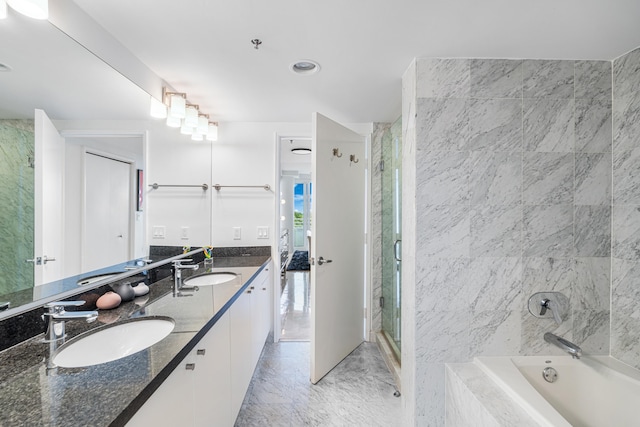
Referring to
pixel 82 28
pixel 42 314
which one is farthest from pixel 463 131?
pixel 42 314

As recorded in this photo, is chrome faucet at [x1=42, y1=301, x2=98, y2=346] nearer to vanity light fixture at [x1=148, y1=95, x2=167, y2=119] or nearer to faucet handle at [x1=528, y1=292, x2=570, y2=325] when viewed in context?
vanity light fixture at [x1=148, y1=95, x2=167, y2=119]

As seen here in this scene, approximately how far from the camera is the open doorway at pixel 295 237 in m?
3.11

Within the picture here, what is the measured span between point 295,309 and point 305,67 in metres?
2.89

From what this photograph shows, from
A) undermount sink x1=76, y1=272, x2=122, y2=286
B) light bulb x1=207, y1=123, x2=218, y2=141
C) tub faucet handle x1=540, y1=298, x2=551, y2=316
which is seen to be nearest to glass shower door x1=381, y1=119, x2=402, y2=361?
tub faucet handle x1=540, y1=298, x2=551, y2=316

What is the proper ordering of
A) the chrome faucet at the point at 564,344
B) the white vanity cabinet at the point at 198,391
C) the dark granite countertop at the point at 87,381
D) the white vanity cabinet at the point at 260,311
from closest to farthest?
the dark granite countertop at the point at 87,381 < the white vanity cabinet at the point at 198,391 < the chrome faucet at the point at 564,344 < the white vanity cabinet at the point at 260,311

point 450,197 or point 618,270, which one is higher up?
point 450,197

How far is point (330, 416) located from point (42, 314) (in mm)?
1633

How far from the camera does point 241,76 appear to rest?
68.3 inches

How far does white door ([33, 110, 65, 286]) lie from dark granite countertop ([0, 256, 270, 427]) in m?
0.26

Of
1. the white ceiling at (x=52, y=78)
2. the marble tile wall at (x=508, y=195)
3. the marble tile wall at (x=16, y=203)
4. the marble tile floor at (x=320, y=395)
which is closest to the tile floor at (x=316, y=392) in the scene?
the marble tile floor at (x=320, y=395)

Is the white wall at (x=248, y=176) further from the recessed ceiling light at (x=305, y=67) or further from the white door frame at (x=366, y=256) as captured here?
the recessed ceiling light at (x=305, y=67)

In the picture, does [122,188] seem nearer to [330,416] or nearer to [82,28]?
[82,28]

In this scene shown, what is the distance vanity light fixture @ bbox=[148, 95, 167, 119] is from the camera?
5.71ft

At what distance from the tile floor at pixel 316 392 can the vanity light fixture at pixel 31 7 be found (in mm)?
2203
